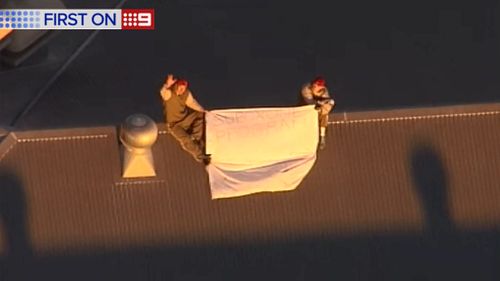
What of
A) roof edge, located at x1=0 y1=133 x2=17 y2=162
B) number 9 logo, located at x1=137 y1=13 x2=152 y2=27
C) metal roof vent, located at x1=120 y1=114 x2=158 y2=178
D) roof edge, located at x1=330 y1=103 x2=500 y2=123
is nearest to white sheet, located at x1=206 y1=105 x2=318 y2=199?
roof edge, located at x1=330 y1=103 x2=500 y2=123

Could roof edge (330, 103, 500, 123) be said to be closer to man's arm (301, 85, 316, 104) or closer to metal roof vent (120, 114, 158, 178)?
man's arm (301, 85, 316, 104)

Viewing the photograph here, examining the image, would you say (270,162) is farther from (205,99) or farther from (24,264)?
(24,264)

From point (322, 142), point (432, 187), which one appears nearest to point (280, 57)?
point (322, 142)

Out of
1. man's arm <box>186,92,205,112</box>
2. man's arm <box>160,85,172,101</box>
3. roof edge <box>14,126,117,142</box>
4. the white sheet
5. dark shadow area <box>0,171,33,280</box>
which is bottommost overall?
dark shadow area <box>0,171,33,280</box>

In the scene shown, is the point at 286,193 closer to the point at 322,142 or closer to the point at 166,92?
the point at 322,142

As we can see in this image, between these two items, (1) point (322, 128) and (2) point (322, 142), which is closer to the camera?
(1) point (322, 128)

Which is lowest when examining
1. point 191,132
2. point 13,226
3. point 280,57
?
point 13,226

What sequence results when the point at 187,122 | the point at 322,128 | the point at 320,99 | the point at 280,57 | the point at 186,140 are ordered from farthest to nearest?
the point at 280,57 → the point at 322,128 → the point at 186,140 → the point at 187,122 → the point at 320,99

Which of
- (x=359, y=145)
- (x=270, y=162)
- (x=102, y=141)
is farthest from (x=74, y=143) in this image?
(x=359, y=145)
